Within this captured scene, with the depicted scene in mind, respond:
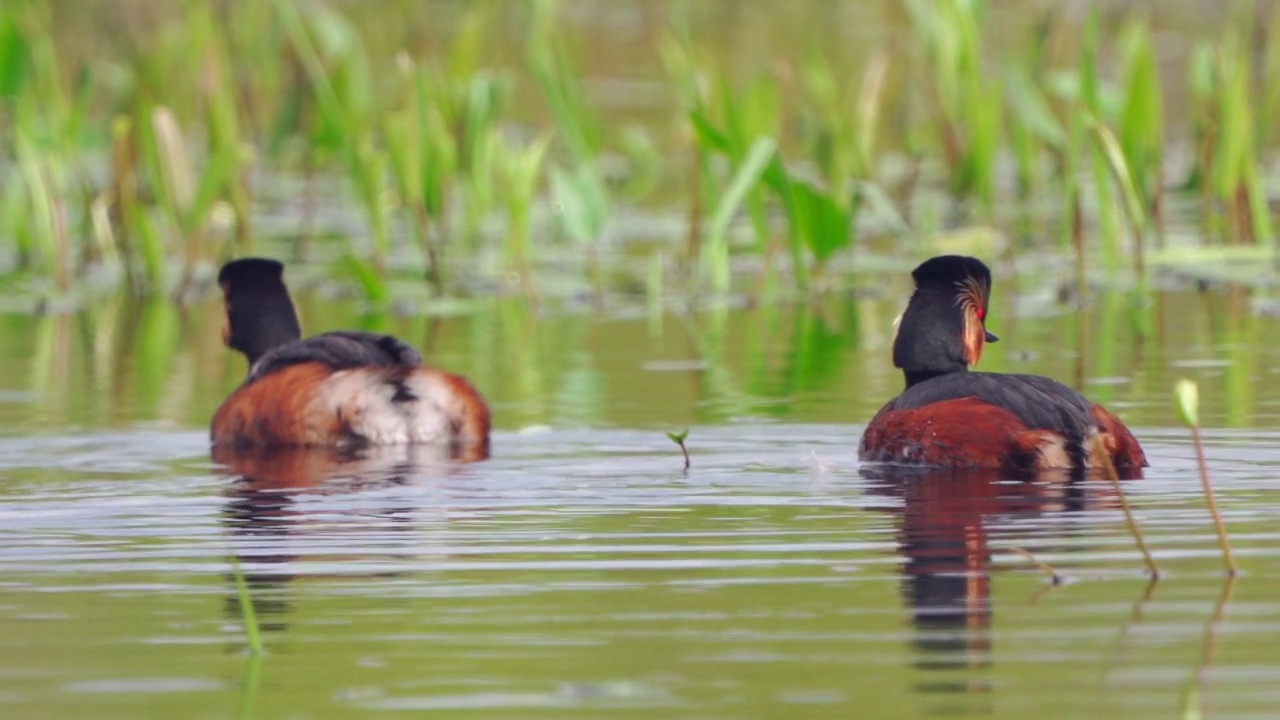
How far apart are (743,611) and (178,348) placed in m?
7.83

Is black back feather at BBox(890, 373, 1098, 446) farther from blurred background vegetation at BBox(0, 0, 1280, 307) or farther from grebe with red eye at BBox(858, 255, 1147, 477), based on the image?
blurred background vegetation at BBox(0, 0, 1280, 307)

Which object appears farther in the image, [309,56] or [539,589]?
[309,56]

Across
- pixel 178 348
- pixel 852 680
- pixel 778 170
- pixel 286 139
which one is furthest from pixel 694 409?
pixel 286 139

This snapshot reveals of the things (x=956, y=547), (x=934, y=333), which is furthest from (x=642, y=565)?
(x=934, y=333)

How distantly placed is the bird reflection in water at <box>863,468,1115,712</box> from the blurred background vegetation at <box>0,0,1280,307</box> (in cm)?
476

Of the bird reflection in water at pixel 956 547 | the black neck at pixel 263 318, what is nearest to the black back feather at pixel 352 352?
the black neck at pixel 263 318

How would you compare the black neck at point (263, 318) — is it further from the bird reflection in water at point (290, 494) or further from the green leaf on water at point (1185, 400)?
the green leaf on water at point (1185, 400)

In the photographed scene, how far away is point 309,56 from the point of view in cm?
1366

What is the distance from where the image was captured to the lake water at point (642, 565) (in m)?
5.11

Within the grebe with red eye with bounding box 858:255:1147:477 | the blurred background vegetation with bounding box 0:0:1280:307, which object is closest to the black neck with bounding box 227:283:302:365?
the blurred background vegetation with bounding box 0:0:1280:307

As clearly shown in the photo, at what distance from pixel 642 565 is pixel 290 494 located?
78.1 inches

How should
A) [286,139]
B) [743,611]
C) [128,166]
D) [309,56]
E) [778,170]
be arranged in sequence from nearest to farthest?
[743,611] < [778,170] < [309,56] < [128,166] < [286,139]

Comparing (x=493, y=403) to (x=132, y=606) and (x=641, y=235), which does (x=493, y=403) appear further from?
(x=641, y=235)

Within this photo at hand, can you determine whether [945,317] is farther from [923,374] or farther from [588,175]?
[588,175]
